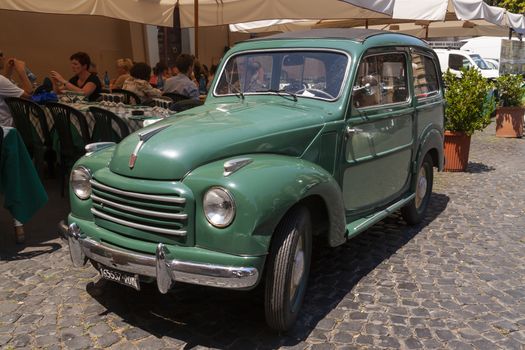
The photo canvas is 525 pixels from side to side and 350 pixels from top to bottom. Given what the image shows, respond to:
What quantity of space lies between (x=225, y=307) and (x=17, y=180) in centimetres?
214

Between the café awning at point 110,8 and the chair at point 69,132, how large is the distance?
1.30 m

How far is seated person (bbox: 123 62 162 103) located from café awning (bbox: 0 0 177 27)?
75cm

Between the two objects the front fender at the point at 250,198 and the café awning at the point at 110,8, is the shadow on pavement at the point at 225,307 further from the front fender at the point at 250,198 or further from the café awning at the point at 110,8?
the café awning at the point at 110,8

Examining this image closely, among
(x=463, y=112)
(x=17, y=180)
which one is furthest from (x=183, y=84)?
(x=463, y=112)

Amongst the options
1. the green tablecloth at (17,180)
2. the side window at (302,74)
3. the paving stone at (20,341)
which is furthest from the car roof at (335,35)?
the paving stone at (20,341)

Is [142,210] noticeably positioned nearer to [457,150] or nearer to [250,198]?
[250,198]

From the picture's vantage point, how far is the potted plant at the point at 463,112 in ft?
23.6

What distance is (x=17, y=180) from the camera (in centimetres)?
419

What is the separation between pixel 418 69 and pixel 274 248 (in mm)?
2967

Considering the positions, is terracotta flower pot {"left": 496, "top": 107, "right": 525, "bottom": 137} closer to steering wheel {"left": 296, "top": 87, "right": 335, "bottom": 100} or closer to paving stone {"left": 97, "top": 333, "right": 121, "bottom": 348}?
steering wheel {"left": 296, "top": 87, "right": 335, "bottom": 100}

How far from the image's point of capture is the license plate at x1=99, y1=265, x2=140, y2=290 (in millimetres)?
2805

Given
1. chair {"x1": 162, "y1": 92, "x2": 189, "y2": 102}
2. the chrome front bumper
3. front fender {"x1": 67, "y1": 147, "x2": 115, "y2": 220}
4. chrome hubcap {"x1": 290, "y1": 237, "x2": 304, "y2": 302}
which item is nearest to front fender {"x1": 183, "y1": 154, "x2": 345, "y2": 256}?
the chrome front bumper

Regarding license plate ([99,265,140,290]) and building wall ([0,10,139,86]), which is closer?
license plate ([99,265,140,290])

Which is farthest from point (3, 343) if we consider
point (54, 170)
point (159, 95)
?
point (159, 95)
